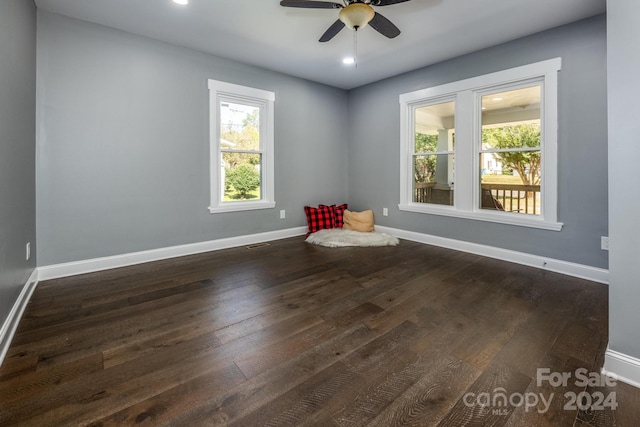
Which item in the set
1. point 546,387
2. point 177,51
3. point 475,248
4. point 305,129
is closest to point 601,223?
point 475,248

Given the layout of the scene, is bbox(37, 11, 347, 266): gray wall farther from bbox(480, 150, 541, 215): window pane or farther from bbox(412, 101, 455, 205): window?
bbox(480, 150, 541, 215): window pane

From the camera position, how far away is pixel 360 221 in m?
5.07

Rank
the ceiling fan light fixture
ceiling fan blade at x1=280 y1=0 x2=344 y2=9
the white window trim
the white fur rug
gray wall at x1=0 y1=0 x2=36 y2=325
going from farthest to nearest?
the white fur rug → the white window trim → ceiling fan blade at x1=280 y1=0 x2=344 y2=9 → the ceiling fan light fixture → gray wall at x1=0 y1=0 x2=36 y2=325

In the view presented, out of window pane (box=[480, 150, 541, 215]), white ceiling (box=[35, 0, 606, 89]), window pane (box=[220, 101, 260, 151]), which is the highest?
white ceiling (box=[35, 0, 606, 89])

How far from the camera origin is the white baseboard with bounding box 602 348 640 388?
1.53m

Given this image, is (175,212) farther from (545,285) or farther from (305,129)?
(545,285)

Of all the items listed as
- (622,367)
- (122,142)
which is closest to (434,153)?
(622,367)

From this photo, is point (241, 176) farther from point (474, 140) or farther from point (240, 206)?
point (474, 140)

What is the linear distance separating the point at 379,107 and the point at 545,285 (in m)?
3.41

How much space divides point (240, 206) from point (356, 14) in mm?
2848

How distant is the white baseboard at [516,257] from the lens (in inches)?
120

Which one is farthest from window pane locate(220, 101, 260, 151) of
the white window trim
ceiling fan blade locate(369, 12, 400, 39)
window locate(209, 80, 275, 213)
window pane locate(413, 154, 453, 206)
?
window pane locate(413, 154, 453, 206)

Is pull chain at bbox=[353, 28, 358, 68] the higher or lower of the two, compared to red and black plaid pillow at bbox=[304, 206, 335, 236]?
higher

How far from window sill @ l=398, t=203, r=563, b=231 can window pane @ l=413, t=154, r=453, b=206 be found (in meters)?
0.15
